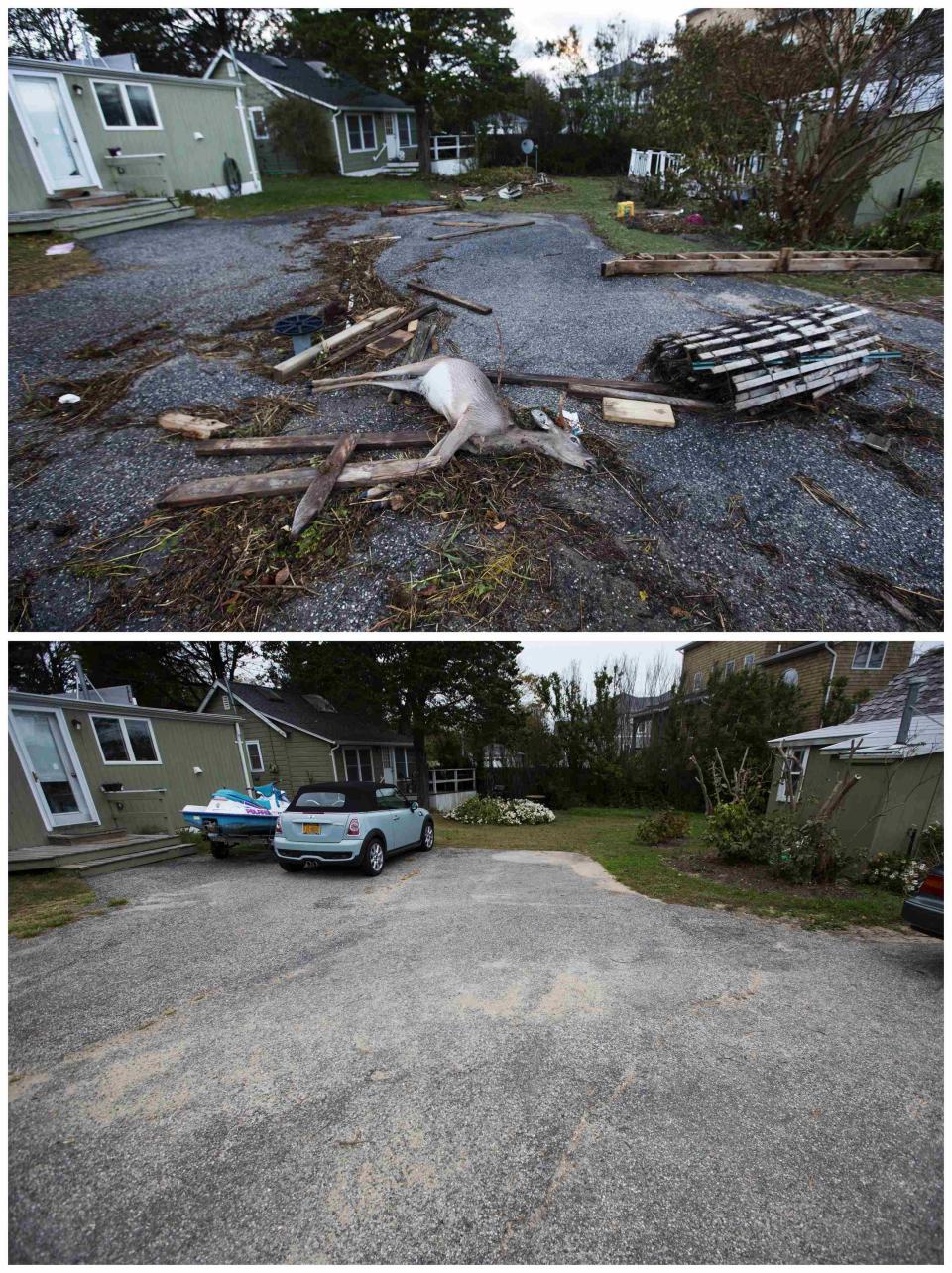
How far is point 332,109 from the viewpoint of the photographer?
23688 millimetres

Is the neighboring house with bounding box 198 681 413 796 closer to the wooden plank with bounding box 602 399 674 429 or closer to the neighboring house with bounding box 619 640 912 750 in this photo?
the neighboring house with bounding box 619 640 912 750

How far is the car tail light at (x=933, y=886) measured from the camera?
4.17 m

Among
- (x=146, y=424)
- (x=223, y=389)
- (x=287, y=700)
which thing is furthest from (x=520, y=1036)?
(x=287, y=700)

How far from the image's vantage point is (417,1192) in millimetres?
2064

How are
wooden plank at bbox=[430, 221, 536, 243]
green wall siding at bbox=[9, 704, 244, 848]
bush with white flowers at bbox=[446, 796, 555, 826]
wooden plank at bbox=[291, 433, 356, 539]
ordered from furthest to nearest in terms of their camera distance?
bush with white flowers at bbox=[446, 796, 555, 826] < wooden plank at bbox=[430, 221, 536, 243] < green wall siding at bbox=[9, 704, 244, 848] < wooden plank at bbox=[291, 433, 356, 539]

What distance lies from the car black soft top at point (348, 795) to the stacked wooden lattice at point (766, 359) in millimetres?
6005

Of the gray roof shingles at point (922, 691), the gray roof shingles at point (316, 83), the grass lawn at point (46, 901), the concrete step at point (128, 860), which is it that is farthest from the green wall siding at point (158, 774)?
the gray roof shingles at point (316, 83)

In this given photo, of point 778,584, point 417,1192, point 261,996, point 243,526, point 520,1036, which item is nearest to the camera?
point 417,1192

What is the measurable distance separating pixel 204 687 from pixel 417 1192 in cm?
2040

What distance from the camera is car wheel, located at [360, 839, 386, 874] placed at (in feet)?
22.4

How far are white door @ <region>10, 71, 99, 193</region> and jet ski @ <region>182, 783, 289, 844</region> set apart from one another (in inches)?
552

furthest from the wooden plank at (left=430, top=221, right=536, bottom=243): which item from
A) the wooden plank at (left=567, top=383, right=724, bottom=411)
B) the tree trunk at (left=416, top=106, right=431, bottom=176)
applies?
the tree trunk at (left=416, top=106, right=431, bottom=176)

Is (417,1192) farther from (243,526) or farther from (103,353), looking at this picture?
(103,353)

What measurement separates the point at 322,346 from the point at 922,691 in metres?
8.91
